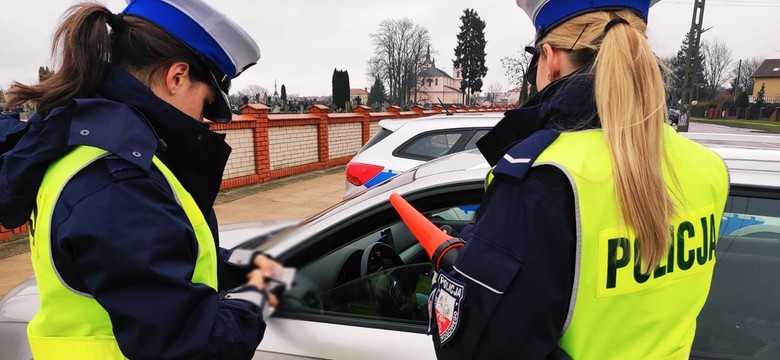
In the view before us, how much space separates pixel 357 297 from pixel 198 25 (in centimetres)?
105

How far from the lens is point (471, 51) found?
212 ft

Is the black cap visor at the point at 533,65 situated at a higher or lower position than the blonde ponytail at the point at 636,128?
higher

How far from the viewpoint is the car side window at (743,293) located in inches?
57.9

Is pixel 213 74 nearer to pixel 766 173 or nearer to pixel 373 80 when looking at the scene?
pixel 766 173

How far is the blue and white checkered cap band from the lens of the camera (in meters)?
1.22

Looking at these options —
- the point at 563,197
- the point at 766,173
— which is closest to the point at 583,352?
the point at 563,197

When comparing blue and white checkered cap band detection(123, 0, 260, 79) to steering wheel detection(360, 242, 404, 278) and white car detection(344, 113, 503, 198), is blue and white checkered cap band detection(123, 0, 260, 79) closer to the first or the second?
steering wheel detection(360, 242, 404, 278)

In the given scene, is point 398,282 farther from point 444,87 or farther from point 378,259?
point 444,87

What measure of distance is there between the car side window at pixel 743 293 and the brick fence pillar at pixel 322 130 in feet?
33.6

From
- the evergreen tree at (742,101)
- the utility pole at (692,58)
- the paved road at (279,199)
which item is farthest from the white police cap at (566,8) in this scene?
the evergreen tree at (742,101)

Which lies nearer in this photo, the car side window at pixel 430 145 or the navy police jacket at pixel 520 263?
the navy police jacket at pixel 520 263

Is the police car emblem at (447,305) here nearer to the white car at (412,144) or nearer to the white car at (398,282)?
the white car at (398,282)

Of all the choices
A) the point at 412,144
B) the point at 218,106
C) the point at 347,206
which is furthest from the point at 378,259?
the point at 412,144

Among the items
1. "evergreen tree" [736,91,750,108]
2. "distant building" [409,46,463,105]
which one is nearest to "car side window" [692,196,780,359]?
"evergreen tree" [736,91,750,108]
